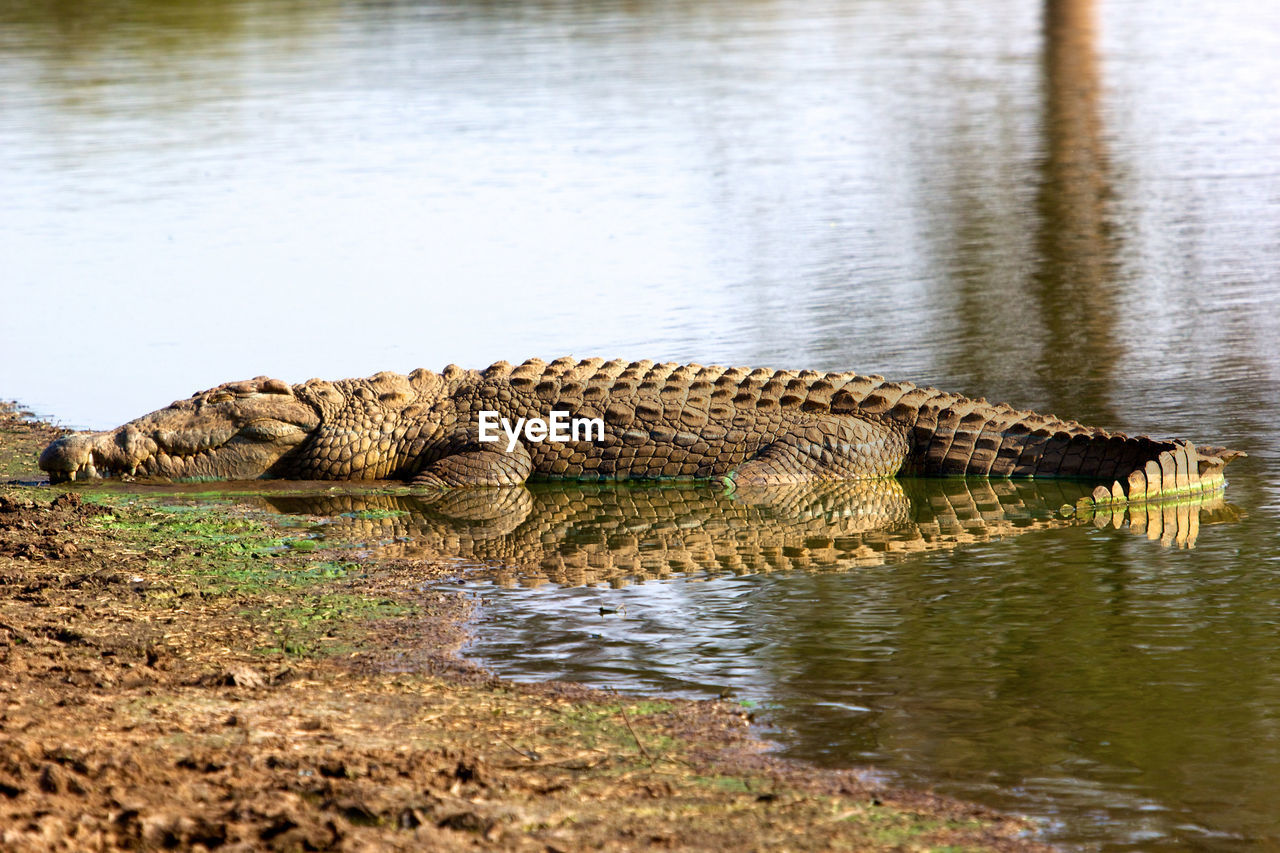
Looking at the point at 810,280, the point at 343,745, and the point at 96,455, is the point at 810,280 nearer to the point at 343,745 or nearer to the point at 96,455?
the point at 96,455

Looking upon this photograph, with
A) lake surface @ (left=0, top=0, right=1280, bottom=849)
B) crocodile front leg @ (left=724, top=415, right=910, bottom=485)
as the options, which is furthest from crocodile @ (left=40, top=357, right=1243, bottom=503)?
lake surface @ (left=0, top=0, right=1280, bottom=849)

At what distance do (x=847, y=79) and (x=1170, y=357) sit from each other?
17719 mm

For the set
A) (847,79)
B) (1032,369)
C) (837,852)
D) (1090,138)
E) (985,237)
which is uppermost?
(847,79)

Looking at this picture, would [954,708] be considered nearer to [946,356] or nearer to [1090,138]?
[946,356]

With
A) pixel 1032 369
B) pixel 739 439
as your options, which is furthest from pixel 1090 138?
pixel 739 439

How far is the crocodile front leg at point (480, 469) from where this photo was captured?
755 cm

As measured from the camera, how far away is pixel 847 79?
2598 cm

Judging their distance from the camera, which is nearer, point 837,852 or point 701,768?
point 837,852

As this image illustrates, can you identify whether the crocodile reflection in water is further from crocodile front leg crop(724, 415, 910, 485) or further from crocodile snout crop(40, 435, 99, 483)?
crocodile snout crop(40, 435, 99, 483)

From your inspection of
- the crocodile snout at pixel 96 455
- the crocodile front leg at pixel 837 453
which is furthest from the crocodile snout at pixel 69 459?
the crocodile front leg at pixel 837 453

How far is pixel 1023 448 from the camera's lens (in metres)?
7.27

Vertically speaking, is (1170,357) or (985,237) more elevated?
(985,237)

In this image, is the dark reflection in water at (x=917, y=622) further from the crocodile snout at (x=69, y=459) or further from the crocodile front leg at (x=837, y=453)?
the crocodile snout at (x=69, y=459)

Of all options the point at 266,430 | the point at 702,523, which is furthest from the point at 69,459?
the point at 702,523
